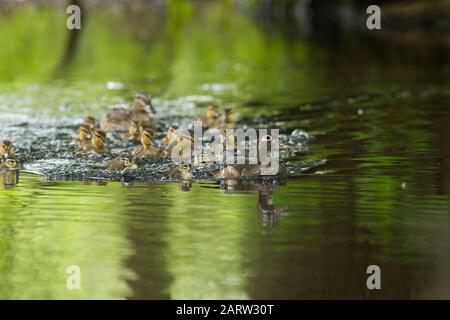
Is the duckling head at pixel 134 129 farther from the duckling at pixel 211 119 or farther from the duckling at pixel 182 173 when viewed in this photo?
the duckling at pixel 182 173

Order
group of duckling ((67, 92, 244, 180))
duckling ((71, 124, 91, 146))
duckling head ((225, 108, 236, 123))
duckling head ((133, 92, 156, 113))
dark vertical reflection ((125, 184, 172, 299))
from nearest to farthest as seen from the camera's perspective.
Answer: dark vertical reflection ((125, 184, 172, 299)) → group of duckling ((67, 92, 244, 180)) → duckling ((71, 124, 91, 146)) → duckling head ((225, 108, 236, 123)) → duckling head ((133, 92, 156, 113))

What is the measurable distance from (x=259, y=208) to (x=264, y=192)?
30.3 inches

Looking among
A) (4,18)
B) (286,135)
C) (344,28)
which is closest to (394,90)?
(286,135)

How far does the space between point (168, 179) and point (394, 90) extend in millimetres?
9145

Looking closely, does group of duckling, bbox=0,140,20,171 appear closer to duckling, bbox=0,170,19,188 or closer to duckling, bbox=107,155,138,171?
duckling, bbox=0,170,19,188

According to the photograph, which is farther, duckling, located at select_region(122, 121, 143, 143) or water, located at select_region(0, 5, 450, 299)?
duckling, located at select_region(122, 121, 143, 143)

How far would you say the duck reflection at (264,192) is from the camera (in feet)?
30.4

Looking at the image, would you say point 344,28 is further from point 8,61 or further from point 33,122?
point 33,122

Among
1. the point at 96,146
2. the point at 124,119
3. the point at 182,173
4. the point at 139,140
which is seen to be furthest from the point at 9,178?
the point at 124,119

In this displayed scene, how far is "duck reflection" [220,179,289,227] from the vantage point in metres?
9.26

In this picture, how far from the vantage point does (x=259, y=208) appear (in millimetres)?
9625

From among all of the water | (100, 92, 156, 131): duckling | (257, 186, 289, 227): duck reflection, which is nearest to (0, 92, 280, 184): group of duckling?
(100, 92, 156, 131): duckling

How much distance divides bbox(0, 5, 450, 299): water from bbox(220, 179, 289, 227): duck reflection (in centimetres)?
2

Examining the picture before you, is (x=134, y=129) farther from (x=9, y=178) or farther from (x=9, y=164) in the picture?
(x=9, y=178)
